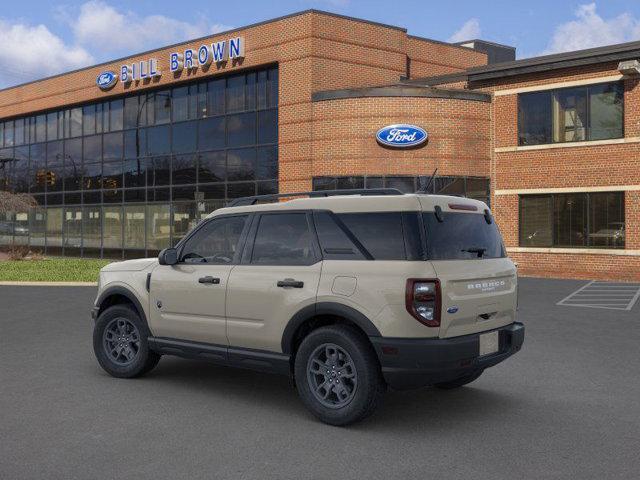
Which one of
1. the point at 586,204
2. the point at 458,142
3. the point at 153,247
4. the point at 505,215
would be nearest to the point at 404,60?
the point at 458,142

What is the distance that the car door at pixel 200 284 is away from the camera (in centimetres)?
632

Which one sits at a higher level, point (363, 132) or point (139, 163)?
point (363, 132)

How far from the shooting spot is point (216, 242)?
6.61 metres

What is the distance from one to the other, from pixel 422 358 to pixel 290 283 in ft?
4.45

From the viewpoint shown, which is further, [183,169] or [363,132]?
[183,169]

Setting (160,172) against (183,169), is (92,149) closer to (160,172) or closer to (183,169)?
(160,172)

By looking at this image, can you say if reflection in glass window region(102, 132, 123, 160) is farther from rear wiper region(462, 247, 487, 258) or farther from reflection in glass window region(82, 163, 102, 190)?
rear wiper region(462, 247, 487, 258)

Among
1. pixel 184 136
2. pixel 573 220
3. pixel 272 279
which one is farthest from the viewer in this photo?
pixel 184 136

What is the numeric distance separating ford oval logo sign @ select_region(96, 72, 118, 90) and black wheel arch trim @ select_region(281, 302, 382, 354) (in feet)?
89.1

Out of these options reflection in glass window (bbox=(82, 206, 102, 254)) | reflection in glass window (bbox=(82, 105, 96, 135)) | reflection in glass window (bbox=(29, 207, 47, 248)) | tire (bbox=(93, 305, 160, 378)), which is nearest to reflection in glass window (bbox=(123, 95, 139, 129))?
reflection in glass window (bbox=(82, 105, 96, 135))

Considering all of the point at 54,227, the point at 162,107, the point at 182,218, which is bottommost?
the point at 54,227

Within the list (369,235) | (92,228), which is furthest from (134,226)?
(369,235)

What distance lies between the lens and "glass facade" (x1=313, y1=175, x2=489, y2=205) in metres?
22.6

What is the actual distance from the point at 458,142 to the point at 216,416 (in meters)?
18.6
